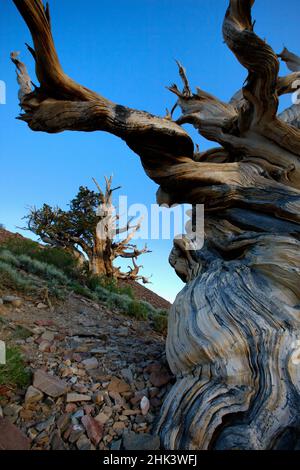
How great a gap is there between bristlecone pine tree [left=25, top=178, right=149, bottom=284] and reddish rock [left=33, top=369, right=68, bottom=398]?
6.79 meters

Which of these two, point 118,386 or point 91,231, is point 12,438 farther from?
point 91,231

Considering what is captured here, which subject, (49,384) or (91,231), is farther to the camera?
(91,231)

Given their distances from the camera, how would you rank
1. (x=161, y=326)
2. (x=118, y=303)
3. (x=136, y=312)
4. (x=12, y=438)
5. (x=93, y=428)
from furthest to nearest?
(x=118, y=303) → (x=136, y=312) → (x=161, y=326) → (x=93, y=428) → (x=12, y=438)

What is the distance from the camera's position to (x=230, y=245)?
309cm

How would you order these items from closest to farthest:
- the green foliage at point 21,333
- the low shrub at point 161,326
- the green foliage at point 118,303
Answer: the green foliage at point 21,333 < the low shrub at point 161,326 < the green foliage at point 118,303

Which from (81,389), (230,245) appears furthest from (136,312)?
(81,389)

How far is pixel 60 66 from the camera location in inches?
121

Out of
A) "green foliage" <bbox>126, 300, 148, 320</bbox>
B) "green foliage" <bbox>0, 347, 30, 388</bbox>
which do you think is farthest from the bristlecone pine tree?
"green foliage" <bbox>0, 347, 30, 388</bbox>

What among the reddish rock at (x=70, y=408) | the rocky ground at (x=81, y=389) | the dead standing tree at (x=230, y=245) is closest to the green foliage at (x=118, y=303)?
the rocky ground at (x=81, y=389)

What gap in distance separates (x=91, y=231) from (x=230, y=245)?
7.54 metres

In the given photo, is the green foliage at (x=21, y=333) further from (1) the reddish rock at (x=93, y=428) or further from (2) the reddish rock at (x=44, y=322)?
(1) the reddish rock at (x=93, y=428)

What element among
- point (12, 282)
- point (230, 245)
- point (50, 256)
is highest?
point (230, 245)

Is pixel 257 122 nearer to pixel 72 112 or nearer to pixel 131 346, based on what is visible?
pixel 72 112

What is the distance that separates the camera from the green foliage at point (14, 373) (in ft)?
7.14
